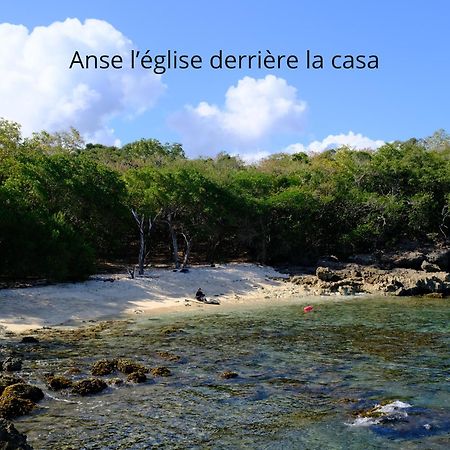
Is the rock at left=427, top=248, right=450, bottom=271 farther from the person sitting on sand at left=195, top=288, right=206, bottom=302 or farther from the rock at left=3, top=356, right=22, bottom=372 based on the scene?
the rock at left=3, top=356, right=22, bottom=372

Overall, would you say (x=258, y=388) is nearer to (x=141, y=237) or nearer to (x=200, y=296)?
(x=200, y=296)

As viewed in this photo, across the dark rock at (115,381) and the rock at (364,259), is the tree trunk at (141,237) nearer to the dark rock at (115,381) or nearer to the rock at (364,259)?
the rock at (364,259)

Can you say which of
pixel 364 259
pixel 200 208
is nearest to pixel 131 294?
pixel 200 208

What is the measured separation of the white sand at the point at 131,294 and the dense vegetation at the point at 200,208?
6.58 feet

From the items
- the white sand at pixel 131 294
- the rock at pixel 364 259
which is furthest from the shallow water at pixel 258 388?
the rock at pixel 364 259

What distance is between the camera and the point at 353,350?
20.9 metres

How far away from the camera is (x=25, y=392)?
Result: 1441cm

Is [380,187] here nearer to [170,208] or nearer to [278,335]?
[170,208]

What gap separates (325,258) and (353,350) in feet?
100

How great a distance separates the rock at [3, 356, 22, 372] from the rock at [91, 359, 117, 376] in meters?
2.51

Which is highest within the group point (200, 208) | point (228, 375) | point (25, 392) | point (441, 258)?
point (200, 208)

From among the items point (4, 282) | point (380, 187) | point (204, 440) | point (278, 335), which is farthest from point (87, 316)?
point (380, 187)

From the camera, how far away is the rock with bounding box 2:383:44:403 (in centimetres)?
1418

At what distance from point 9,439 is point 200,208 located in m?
35.0
